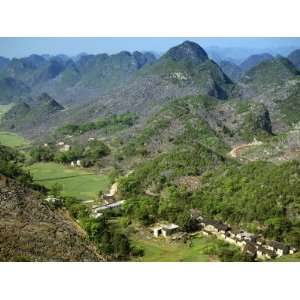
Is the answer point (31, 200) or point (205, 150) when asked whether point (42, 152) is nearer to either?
point (205, 150)

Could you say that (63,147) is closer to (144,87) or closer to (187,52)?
(144,87)

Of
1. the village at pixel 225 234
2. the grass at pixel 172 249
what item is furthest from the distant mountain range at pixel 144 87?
the grass at pixel 172 249

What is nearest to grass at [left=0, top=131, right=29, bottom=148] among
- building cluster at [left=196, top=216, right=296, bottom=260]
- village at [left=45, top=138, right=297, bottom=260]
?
village at [left=45, top=138, right=297, bottom=260]

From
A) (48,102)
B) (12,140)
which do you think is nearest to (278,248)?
(12,140)

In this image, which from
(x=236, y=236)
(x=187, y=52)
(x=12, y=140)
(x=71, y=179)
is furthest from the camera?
(x=187, y=52)

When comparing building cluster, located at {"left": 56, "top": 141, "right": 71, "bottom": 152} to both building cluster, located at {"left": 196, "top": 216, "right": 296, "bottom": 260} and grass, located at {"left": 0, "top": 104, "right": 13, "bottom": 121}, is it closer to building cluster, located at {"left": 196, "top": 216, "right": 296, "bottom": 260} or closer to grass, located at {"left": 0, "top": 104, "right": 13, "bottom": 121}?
building cluster, located at {"left": 196, "top": 216, "right": 296, "bottom": 260}

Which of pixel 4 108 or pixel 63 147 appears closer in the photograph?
pixel 63 147
